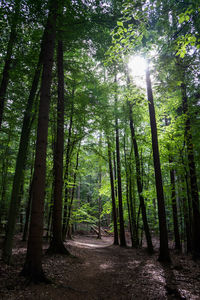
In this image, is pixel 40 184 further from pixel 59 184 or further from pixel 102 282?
pixel 102 282

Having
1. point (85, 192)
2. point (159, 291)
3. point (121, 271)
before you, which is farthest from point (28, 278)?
point (85, 192)

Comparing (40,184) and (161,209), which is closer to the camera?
(40,184)

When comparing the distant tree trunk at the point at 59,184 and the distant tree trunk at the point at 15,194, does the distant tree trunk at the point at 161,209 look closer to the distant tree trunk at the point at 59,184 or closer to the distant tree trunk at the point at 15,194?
the distant tree trunk at the point at 59,184

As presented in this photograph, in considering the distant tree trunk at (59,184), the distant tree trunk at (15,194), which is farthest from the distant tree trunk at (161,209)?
the distant tree trunk at (15,194)

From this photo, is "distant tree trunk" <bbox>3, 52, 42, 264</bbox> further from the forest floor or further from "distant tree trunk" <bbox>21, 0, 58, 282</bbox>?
"distant tree trunk" <bbox>21, 0, 58, 282</bbox>

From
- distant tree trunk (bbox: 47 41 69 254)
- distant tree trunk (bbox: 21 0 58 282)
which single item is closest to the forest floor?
distant tree trunk (bbox: 21 0 58 282)

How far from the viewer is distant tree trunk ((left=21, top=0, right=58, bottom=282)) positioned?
4.43m

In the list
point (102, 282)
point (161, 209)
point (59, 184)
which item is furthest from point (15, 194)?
point (161, 209)

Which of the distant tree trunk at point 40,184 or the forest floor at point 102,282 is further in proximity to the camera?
the distant tree trunk at point 40,184

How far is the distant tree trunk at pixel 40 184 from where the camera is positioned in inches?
174

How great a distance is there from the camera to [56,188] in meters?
8.04

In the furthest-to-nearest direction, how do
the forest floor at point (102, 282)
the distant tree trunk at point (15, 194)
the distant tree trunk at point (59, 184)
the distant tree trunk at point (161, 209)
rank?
the distant tree trunk at point (161, 209)
the distant tree trunk at point (59, 184)
the distant tree trunk at point (15, 194)
the forest floor at point (102, 282)

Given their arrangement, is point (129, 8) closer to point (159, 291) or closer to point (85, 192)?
point (159, 291)

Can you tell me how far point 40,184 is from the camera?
4.93 metres
